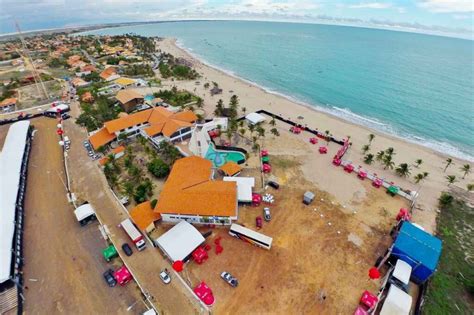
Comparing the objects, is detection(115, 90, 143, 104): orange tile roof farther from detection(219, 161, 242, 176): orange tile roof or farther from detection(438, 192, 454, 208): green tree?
detection(438, 192, 454, 208): green tree

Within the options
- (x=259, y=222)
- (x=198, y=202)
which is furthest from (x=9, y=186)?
(x=259, y=222)

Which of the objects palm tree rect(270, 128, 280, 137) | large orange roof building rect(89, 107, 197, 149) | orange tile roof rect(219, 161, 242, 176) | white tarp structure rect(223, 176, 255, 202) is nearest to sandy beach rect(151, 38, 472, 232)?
palm tree rect(270, 128, 280, 137)

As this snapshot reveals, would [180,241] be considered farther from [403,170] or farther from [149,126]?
[403,170]

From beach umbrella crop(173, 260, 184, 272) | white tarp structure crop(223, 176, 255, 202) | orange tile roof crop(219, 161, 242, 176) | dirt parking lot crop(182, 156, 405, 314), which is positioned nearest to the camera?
dirt parking lot crop(182, 156, 405, 314)

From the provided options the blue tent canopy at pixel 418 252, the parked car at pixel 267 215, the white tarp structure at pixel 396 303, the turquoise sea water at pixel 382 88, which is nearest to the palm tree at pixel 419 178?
the blue tent canopy at pixel 418 252

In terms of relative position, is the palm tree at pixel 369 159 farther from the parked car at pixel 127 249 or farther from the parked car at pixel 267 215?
the parked car at pixel 127 249

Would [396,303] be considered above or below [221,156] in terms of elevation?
below
